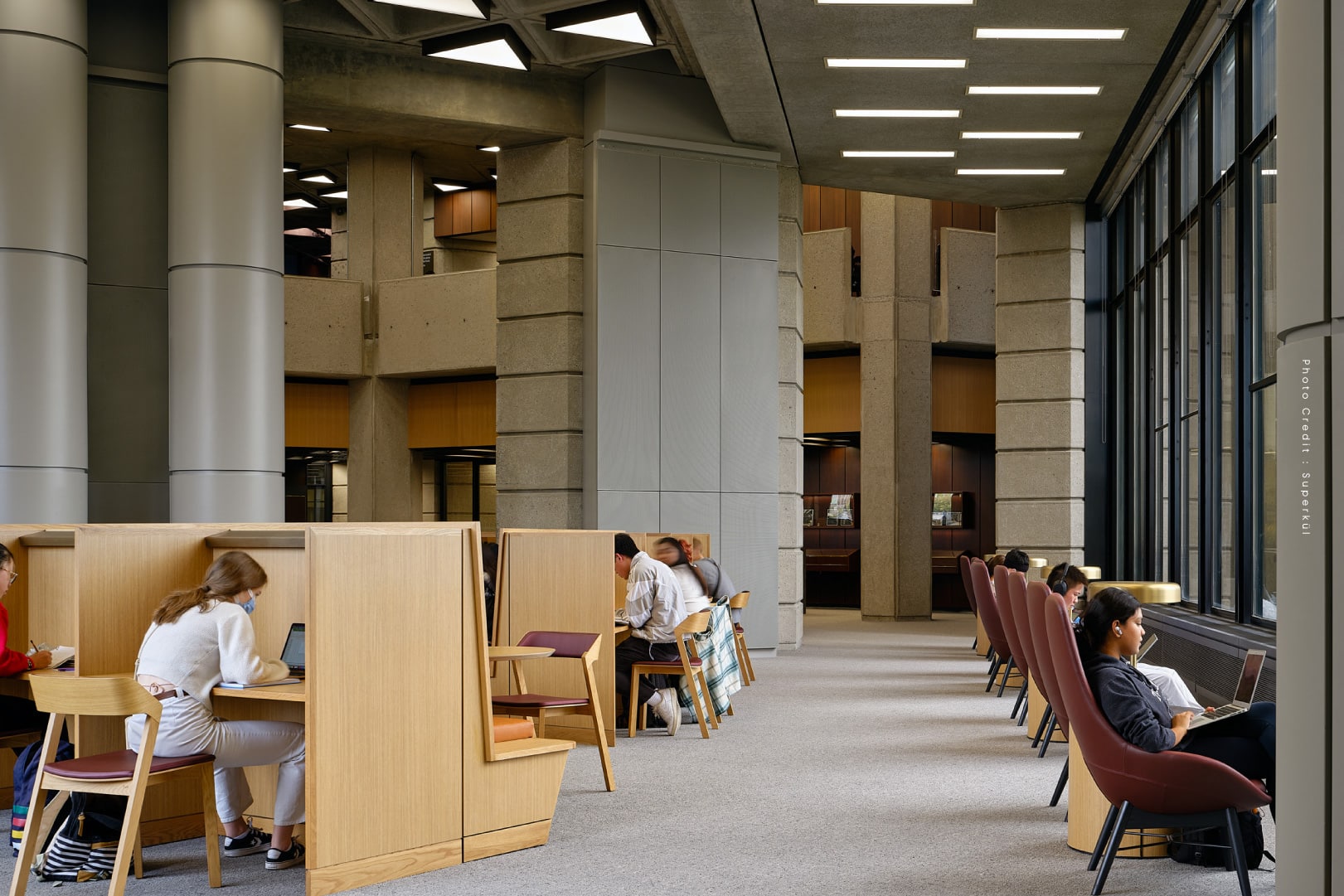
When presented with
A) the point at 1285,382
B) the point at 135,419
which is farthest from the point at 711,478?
the point at 1285,382

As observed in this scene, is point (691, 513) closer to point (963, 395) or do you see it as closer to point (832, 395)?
point (832, 395)

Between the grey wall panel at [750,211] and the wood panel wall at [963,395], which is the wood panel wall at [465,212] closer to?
the grey wall panel at [750,211]

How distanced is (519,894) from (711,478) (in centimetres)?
791

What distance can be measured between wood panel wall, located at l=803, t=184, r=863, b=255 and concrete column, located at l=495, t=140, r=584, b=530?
6691 millimetres

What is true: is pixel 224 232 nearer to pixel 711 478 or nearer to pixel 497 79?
pixel 497 79

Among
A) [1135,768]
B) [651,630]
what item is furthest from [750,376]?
[1135,768]

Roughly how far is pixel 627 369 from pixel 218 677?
7482 mm

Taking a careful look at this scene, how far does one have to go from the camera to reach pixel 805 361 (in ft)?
62.5

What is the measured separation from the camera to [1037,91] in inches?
412

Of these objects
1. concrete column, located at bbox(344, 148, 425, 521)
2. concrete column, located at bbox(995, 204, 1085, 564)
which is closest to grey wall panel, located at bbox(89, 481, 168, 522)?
concrete column, located at bbox(344, 148, 425, 521)

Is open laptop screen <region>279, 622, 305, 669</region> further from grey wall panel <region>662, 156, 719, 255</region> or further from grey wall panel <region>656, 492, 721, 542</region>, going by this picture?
grey wall panel <region>662, 156, 719, 255</region>

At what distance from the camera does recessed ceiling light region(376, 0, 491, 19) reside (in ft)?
33.2

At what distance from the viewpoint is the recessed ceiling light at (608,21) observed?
10242 millimetres

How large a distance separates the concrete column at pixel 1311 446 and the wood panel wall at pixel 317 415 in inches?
649
